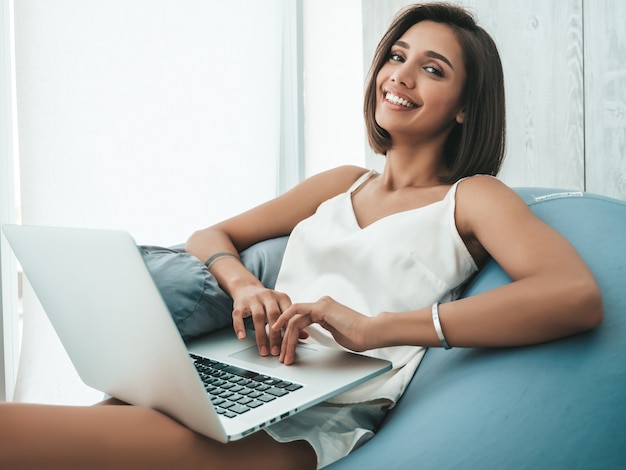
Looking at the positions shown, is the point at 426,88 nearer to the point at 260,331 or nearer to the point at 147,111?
the point at 260,331

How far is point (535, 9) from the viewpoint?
1791 millimetres

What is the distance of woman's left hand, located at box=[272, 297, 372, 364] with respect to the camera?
92 cm

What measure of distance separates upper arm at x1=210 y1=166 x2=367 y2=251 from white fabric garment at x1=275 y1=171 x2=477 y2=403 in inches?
9.7

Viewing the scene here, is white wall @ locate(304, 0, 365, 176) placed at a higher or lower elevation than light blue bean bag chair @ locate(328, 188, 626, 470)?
higher

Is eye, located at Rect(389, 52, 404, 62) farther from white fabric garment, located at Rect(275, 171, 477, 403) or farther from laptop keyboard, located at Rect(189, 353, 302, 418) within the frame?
laptop keyboard, located at Rect(189, 353, 302, 418)

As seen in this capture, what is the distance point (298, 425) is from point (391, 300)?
1.05 feet

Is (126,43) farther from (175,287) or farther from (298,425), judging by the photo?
(298,425)

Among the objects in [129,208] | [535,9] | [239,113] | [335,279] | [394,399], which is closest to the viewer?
[394,399]

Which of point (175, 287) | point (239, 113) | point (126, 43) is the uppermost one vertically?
point (126, 43)

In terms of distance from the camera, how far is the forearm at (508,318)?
2.66ft

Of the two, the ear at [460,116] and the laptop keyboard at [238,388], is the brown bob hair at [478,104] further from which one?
the laptop keyboard at [238,388]

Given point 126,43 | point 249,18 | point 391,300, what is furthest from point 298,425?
point 249,18

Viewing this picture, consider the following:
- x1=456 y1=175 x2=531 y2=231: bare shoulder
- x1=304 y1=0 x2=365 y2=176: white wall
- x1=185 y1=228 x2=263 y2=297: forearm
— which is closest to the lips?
x1=456 y1=175 x2=531 y2=231: bare shoulder

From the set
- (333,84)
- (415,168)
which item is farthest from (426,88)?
(333,84)
